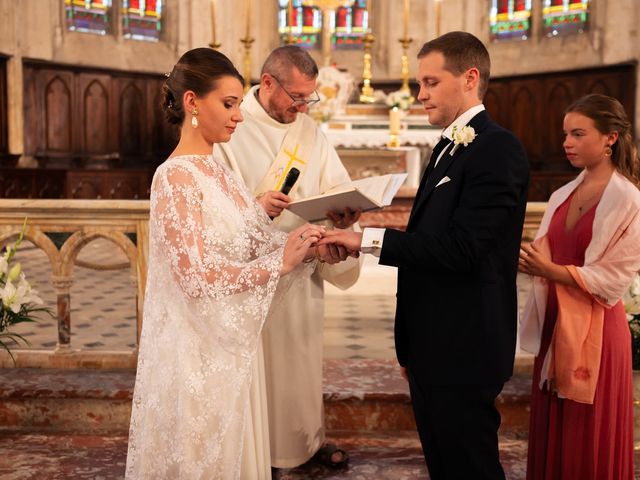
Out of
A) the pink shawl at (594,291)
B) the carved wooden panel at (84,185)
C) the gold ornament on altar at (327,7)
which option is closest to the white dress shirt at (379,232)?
the pink shawl at (594,291)

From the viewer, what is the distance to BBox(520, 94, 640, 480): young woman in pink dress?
273 cm

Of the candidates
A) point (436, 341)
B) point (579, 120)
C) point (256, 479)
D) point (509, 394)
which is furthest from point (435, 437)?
point (509, 394)

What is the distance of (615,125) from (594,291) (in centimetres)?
62

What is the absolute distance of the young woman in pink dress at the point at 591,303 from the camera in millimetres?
2729

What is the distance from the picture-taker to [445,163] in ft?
7.79

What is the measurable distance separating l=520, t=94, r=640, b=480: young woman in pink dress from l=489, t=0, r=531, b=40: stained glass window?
12021 millimetres

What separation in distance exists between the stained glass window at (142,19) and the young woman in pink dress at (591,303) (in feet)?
42.3

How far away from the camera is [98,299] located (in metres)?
7.26

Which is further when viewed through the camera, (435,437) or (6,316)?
(6,316)

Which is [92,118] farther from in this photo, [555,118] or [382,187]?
[382,187]

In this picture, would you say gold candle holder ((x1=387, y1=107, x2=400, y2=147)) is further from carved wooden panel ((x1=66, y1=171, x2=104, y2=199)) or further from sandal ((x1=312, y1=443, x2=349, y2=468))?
sandal ((x1=312, y1=443, x2=349, y2=468))

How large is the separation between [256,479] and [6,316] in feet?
5.84

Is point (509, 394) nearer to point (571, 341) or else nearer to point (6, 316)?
point (571, 341)

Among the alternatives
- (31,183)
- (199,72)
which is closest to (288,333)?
(199,72)
